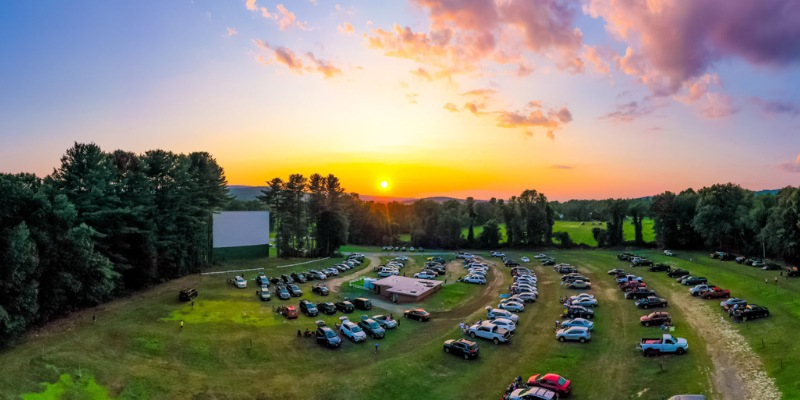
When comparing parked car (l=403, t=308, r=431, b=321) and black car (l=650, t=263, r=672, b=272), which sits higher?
black car (l=650, t=263, r=672, b=272)

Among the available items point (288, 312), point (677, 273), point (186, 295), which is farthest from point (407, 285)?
point (677, 273)

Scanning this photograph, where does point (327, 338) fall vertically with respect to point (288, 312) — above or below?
below

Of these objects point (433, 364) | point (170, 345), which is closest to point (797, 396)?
point (433, 364)

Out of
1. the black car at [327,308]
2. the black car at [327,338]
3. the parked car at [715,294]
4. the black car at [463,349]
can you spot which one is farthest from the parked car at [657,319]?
the black car at [327,308]

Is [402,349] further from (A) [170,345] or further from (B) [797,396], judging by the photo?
(B) [797,396]

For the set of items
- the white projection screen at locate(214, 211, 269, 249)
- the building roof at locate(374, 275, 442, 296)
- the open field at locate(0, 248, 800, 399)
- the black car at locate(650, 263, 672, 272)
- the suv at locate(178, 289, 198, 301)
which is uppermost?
the white projection screen at locate(214, 211, 269, 249)

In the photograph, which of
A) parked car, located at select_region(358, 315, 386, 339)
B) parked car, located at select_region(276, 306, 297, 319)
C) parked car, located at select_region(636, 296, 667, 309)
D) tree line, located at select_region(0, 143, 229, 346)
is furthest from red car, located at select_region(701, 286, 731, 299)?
tree line, located at select_region(0, 143, 229, 346)

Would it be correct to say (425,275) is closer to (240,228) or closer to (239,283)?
(239,283)

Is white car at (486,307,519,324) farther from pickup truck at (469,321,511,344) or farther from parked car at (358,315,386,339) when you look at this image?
parked car at (358,315,386,339)
